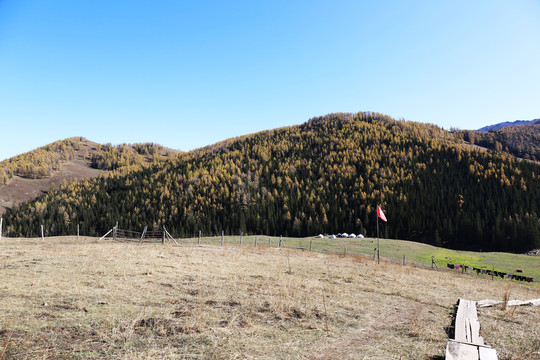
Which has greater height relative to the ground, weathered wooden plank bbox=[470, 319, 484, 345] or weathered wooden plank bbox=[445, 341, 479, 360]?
weathered wooden plank bbox=[445, 341, 479, 360]

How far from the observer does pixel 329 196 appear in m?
119

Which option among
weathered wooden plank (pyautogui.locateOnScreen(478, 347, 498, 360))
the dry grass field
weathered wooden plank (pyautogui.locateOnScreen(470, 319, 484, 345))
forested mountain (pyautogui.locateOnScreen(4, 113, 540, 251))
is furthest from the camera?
forested mountain (pyautogui.locateOnScreen(4, 113, 540, 251))

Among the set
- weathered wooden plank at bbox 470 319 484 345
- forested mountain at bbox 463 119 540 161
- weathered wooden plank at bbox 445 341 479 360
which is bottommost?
weathered wooden plank at bbox 470 319 484 345

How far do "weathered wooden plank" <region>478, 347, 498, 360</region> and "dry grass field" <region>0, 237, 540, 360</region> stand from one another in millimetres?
877

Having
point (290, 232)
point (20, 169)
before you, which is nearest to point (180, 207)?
point (290, 232)

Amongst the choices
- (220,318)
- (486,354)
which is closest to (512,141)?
(486,354)

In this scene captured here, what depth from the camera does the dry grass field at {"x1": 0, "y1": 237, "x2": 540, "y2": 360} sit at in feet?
23.9

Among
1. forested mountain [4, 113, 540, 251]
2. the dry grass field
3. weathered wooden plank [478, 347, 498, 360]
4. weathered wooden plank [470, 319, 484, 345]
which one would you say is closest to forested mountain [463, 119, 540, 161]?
forested mountain [4, 113, 540, 251]

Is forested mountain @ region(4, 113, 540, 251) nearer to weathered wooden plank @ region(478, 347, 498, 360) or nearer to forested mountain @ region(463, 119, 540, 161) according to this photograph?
forested mountain @ region(463, 119, 540, 161)

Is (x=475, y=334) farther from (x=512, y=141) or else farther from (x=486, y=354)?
(x=512, y=141)

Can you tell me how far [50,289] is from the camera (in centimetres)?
1162

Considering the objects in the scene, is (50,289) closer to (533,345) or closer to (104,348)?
(104,348)

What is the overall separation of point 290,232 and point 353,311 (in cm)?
9386

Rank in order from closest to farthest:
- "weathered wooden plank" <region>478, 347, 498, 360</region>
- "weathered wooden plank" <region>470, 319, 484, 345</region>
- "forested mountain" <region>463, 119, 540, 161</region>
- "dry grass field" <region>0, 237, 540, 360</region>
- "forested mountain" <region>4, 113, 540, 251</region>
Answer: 1. "weathered wooden plank" <region>478, 347, 498, 360</region>
2. "dry grass field" <region>0, 237, 540, 360</region>
3. "weathered wooden plank" <region>470, 319, 484, 345</region>
4. "forested mountain" <region>4, 113, 540, 251</region>
5. "forested mountain" <region>463, 119, 540, 161</region>
